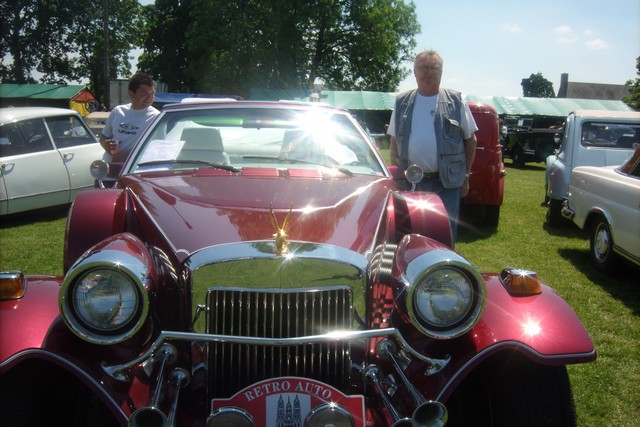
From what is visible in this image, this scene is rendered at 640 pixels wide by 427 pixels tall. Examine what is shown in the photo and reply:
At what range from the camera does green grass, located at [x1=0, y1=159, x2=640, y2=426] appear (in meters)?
3.69

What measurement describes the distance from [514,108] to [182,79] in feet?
92.3

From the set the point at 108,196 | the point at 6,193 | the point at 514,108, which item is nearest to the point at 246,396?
the point at 108,196

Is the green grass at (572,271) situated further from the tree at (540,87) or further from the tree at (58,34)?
the tree at (540,87)

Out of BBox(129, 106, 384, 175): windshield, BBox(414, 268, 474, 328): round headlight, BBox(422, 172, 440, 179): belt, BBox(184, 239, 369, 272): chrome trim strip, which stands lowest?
BBox(414, 268, 474, 328): round headlight

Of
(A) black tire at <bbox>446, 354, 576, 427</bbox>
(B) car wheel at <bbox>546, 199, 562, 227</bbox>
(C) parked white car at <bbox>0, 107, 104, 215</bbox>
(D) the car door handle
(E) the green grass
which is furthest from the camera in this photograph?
(B) car wheel at <bbox>546, 199, 562, 227</bbox>

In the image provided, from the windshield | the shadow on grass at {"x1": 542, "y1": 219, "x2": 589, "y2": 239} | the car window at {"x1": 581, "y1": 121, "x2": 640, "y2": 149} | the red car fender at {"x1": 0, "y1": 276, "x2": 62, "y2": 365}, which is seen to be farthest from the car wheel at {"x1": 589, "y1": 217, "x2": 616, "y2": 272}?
the red car fender at {"x1": 0, "y1": 276, "x2": 62, "y2": 365}

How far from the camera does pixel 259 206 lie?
2.79 meters

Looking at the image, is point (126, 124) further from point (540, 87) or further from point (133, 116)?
point (540, 87)

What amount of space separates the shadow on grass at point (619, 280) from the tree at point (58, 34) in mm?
40443

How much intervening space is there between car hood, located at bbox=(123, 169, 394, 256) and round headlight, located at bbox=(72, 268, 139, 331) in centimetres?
32

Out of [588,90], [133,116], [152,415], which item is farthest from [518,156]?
[588,90]

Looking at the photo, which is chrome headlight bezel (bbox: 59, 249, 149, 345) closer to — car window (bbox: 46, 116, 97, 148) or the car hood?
the car hood

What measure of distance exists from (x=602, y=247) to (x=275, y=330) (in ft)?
17.4

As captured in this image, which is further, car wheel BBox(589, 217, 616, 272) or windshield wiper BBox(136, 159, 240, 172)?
car wheel BBox(589, 217, 616, 272)
